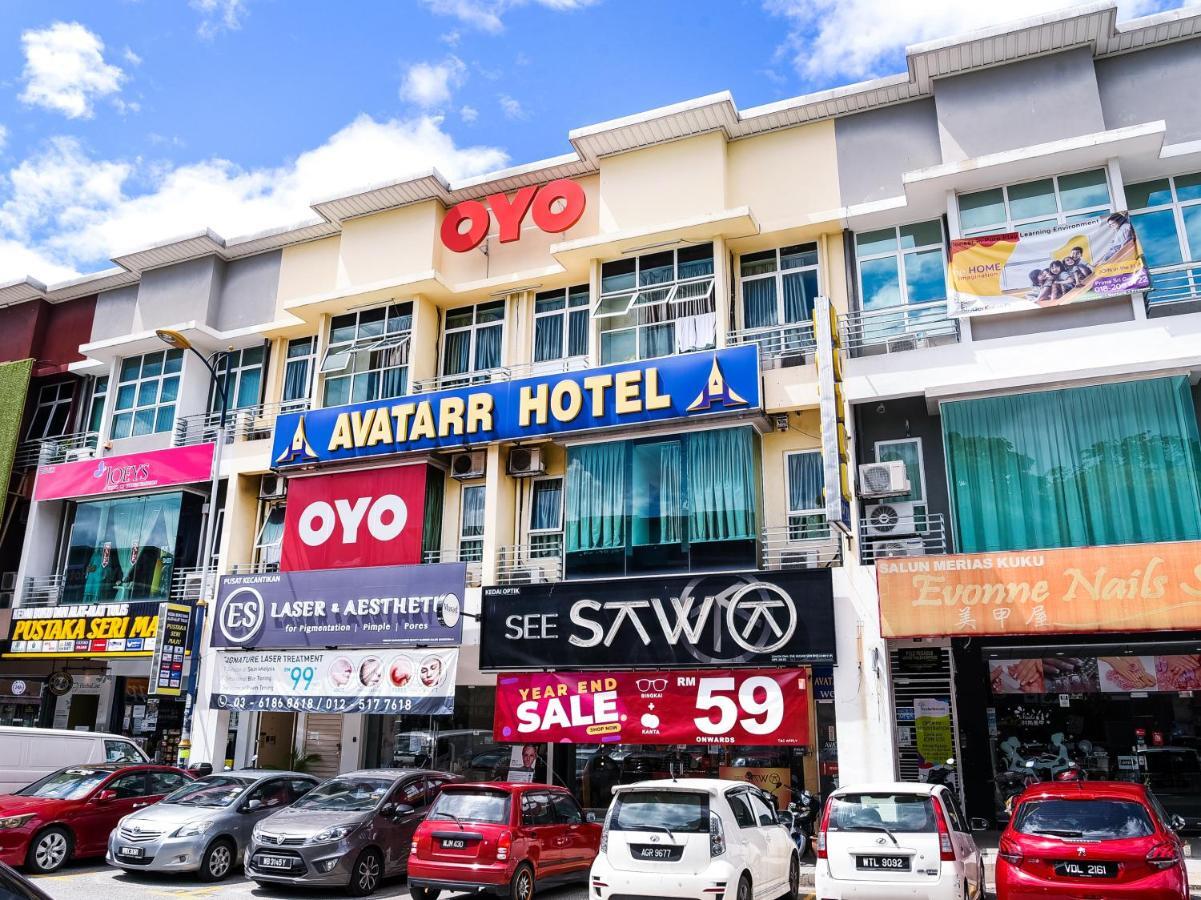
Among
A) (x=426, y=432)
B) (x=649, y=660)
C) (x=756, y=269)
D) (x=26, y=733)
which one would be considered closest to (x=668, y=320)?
(x=756, y=269)

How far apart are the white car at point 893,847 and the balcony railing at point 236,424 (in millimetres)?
16562

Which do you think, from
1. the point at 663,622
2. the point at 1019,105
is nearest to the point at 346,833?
the point at 663,622

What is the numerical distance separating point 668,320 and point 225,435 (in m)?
11.2

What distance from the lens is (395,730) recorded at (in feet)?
69.6

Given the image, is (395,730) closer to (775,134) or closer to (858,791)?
(858,791)

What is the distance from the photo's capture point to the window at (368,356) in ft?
71.9

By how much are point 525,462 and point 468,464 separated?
4.82 feet

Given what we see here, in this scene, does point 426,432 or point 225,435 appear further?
point 225,435

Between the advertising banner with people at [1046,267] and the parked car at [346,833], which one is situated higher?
the advertising banner with people at [1046,267]

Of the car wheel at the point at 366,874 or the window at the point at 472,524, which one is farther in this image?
the window at the point at 472,524

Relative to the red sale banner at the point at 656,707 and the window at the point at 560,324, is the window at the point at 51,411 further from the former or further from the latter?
the red sale banner at the point at 656,707

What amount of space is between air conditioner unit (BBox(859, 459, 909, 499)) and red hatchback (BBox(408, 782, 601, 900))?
7543 millimetres

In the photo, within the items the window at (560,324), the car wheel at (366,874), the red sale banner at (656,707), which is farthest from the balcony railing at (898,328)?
the car wheel at (366,874)

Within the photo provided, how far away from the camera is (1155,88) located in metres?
17.1
